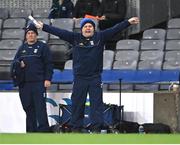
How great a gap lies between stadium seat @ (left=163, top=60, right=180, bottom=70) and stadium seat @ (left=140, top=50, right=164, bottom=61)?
24 centimetres

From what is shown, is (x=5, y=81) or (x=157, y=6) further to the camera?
(x=157, y=6)

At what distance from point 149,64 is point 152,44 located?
102 centimetres

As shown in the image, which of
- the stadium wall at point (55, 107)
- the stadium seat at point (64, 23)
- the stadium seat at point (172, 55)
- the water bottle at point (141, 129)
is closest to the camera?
the water bottle at point (141, 129)

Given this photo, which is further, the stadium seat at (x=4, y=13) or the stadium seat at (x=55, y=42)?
the stadium seat at (x=4, y=13)

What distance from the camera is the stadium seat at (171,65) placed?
1362 centimetres

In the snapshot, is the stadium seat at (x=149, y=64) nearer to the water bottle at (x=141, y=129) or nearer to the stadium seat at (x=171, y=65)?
the stadium seat at (x=171, y=65)

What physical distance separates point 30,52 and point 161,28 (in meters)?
6.14

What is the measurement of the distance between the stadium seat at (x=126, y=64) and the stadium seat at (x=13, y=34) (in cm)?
250

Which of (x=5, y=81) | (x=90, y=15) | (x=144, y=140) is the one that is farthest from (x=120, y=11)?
(x=144, y=140)

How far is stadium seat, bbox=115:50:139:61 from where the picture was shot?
14.2 metres

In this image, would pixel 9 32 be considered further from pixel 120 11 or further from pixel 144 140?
pixel 144 140

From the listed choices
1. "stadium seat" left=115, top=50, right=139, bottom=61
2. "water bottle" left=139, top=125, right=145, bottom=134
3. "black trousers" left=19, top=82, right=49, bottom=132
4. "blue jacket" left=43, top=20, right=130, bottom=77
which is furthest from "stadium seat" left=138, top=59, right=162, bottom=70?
"blue jacket" left=43, top=20, right=130, bottom=77

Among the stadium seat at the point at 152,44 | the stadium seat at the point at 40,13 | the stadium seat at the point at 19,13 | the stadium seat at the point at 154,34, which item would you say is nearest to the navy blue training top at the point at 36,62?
the stadium seat at the point at 152,44

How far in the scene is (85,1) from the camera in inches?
611
